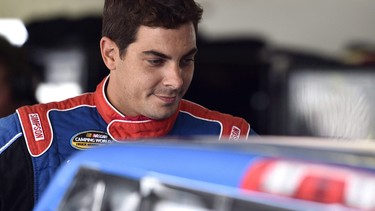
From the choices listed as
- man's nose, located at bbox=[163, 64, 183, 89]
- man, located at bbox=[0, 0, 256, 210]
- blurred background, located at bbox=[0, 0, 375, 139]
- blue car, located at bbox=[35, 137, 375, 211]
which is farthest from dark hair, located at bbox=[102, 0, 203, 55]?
blurred background, located at bbox=[0, 0, 375, 139]

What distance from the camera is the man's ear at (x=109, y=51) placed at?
2.80m

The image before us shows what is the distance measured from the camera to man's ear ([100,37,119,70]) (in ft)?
9.19

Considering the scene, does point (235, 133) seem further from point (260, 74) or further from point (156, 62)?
point (260, 74)

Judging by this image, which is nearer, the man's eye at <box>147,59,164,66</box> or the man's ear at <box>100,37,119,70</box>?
the man's eye at <box>147,59,164,66</box>

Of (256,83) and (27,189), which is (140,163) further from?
(256,83)

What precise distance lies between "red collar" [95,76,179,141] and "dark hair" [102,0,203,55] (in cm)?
18

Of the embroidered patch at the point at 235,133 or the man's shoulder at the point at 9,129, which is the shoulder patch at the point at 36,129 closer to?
the man's shoulder at the point at 9,129

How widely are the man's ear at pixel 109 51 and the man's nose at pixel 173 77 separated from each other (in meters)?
0.22

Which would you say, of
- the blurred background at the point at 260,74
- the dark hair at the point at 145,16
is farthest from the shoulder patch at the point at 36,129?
the blurred background at the point at 260,74

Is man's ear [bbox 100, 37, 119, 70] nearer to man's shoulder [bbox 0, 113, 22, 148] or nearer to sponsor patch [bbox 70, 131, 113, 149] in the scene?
sponsor patch [bbox 70, 131, 113, 149]

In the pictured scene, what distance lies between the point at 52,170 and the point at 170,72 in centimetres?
43

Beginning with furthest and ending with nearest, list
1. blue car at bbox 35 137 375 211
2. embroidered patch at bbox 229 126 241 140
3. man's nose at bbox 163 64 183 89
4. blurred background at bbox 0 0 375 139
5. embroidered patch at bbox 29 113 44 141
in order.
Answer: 1. blurred background at bbox 0 0 375 139
2. embroidered patch at bbox 229 126 241 140
3. embroidered patch at bbox 29 113 44 141
4. man's nose at bbox 163 64 183 89
5. blue car at bbox 35 137 375 211

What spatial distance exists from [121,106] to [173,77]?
253 millimetres

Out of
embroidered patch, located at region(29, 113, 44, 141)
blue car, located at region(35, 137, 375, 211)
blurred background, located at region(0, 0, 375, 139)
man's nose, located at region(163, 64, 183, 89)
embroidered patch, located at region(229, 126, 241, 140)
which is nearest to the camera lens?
blue car, located at region(35, 137, 375, 211)
